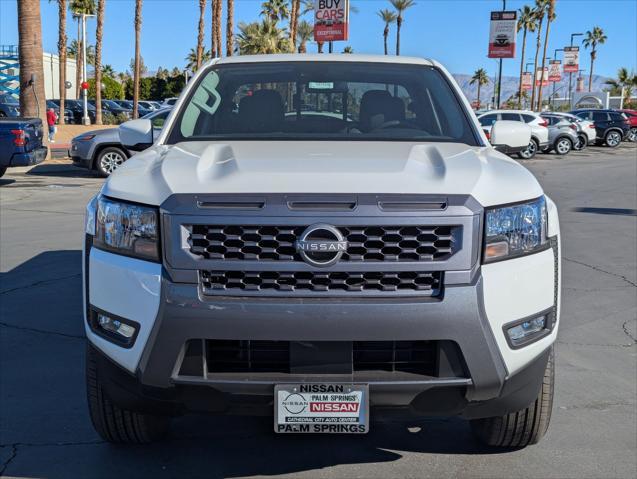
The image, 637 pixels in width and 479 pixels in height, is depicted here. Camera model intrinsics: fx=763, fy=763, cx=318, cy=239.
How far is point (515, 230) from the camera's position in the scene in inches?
118

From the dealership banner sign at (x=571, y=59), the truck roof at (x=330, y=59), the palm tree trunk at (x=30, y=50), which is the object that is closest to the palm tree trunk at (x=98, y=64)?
the palm tree trunk at (x=30, y=50)

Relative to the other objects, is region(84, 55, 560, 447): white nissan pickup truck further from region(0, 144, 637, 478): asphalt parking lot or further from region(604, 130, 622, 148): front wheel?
region(604, 130, 622, 148): front wheel

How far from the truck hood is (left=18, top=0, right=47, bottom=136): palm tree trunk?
17354 millimetres

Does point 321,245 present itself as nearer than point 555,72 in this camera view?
Yes

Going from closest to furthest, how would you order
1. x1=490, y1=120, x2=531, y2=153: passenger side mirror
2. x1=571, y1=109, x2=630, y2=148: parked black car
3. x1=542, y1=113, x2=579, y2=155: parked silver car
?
x1=490, y1=120, x2=531, y2=153: passenger side mirror < x1=542, y1=113, x2=579, y2=155: parked silver car < x1=571, y1=109, x2=630, y2=148: parked black car

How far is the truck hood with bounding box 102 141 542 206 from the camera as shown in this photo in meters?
2.89

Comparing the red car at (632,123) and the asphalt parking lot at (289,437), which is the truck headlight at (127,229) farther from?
the red car at (632,123)

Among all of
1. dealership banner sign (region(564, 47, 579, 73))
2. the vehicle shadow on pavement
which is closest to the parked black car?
dealership banner sign (region(564, 47, 579, 73))

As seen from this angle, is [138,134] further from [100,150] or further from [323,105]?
[100,150]

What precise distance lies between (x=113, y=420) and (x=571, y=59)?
241 ft

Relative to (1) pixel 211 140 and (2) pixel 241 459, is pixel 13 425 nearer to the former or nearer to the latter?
(2) pixel 241 459

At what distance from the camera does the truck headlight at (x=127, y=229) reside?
9.55ft

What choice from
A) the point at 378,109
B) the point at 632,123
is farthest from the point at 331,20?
the point at 378,109

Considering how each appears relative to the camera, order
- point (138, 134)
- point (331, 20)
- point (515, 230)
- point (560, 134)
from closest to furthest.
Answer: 1. point (515, 230)
2. point (138, 134)
3. point (560, 134)
4. point (331, 20)
